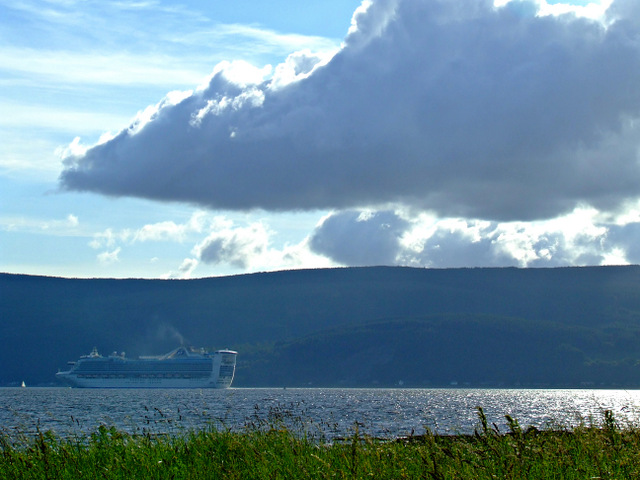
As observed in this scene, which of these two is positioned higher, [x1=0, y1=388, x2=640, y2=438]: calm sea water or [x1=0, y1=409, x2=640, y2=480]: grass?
[x1=0, y1=409, x2=640, y2=480]: grass

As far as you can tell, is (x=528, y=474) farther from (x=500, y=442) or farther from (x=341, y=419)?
(x=341, y=419)

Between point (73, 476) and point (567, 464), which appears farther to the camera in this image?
point (73, 476)

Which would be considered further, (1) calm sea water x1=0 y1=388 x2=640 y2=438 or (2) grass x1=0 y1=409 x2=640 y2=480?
(1) calm sea water x1=0 y1=388 x2=640 y2=438

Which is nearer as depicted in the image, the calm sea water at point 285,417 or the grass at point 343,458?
the grass at point 343,458

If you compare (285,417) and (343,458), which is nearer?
(343,458)

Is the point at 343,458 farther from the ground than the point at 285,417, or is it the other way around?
the point at 343,458

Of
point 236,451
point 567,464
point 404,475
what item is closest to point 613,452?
point 567,464

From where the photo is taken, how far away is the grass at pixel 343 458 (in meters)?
16.5

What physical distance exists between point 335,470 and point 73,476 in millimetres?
5818

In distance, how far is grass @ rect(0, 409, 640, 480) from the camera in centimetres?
Result: 1647

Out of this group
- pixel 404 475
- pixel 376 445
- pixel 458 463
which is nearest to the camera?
pixel 404 475

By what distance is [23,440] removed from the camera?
1947 centimetres

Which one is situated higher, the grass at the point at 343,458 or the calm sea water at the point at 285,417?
the grass at the point at 343,458

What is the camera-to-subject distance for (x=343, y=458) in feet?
61.0
